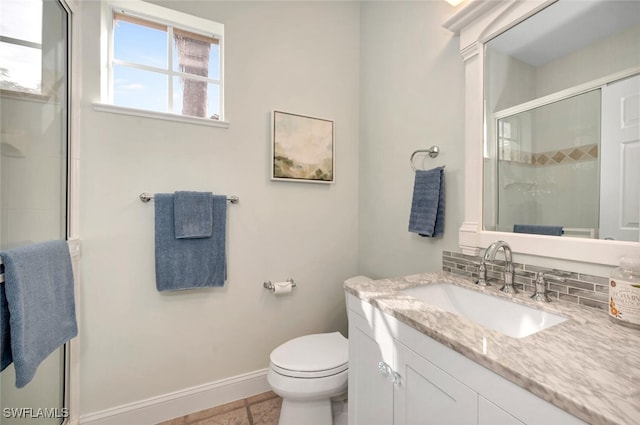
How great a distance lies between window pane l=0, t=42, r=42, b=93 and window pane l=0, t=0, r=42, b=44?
0.04 meters

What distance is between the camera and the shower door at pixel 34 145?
933 mm

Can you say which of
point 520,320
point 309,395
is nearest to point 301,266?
point 309,395

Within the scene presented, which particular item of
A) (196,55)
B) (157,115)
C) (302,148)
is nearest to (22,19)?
(157,115)

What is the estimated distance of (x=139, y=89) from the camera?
5.09 ft

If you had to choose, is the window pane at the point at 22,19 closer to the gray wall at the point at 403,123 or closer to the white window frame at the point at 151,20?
the white window frame at the point at 151,20

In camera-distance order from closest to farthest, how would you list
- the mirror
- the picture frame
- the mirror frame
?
the mirror < the mirror frame < the picture frame

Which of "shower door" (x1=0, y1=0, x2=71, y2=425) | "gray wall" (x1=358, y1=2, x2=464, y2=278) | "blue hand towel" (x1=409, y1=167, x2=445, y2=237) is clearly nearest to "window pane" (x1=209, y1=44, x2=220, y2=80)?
"shower door" (x1=0, y1=0, x2=71, y2=425)

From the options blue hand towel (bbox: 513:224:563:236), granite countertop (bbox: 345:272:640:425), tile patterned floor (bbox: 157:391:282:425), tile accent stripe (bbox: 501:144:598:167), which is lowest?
tile patterned floor (bbox: 157:391:282:425)

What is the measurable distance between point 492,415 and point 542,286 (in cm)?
57

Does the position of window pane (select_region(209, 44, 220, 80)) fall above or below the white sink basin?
above

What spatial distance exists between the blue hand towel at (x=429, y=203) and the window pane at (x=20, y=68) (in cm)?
169

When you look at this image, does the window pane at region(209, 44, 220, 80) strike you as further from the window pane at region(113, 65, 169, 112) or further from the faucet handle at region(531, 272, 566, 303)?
the faucet handle at region(531, 272, 566, 303)

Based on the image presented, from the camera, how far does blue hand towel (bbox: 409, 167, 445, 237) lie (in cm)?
136

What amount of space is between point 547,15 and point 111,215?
2070 millimetres
